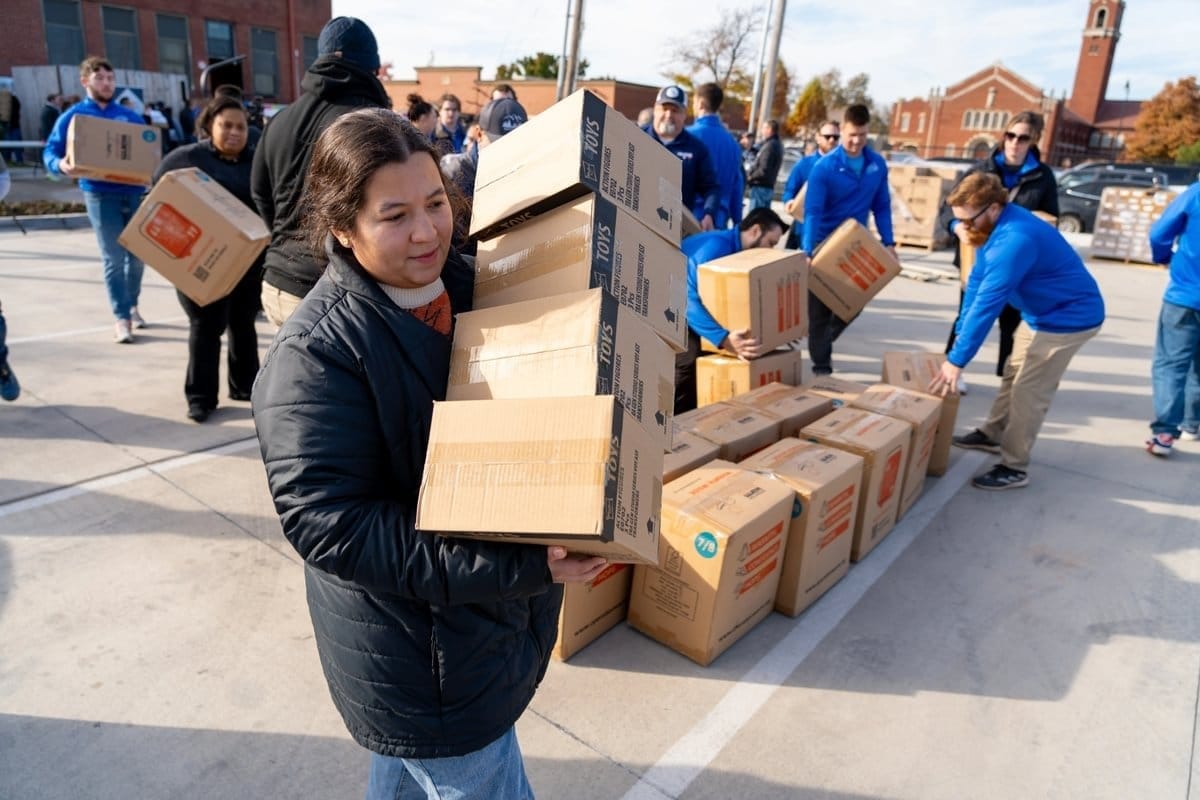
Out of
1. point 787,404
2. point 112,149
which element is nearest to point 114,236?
point 112,149

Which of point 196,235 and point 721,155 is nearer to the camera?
point 196,235

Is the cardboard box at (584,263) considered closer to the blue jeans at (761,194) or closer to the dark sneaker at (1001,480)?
the dark sneaker at (1001,480)

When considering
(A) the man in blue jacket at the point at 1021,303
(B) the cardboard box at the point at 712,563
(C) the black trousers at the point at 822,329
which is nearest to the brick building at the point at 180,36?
(C) the black trousers at the point at 822,329

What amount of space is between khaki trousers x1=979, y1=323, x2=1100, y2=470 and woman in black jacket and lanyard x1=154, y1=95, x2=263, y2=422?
429 cm

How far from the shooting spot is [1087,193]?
15367 mm

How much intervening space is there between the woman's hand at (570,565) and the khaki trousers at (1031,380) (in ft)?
11.9

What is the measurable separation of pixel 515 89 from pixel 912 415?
3234cm

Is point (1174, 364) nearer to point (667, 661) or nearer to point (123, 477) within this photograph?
point (667, 661)

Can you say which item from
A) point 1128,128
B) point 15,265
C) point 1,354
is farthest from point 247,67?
point 1128,128

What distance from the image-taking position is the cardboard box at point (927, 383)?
4.15m

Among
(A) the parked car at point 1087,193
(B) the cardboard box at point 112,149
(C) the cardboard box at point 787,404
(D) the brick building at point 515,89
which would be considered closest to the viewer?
(C) the cardboard box at point 787,404

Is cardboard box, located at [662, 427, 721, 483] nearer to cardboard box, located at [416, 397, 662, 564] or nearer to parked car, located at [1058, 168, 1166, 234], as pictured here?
cardboard box, located at [416, 397, 662, 564]

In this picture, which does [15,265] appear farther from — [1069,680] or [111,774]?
[1069,680]

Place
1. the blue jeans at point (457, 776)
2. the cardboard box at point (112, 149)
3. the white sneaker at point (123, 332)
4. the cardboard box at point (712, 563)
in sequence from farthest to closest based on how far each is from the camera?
the white sneaker at point (123, 332)
the cardboard box at point (112, 149)
the cardboard box at point (712, 563)
the blue jeans at point (457, 776)
